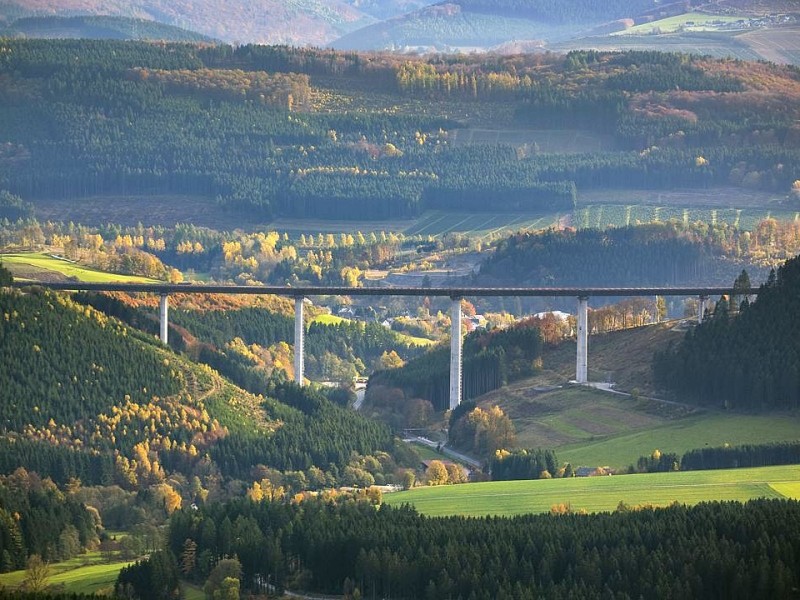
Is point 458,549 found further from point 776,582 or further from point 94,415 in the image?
point 94,415

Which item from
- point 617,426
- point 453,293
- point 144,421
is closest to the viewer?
point 144,421

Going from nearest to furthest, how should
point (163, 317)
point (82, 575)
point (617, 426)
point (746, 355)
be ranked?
point (82, 575)
point (617, 426)
point (746, 355)
point (163, 317)

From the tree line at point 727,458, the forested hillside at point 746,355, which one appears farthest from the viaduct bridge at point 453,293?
the tree line at point 727,458

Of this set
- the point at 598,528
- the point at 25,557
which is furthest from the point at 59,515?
the point at 598,528

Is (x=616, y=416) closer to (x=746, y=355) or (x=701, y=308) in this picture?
(x=746, y=355)

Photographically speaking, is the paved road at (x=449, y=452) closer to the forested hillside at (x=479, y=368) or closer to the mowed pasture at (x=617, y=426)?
the mowed pasture at (x=617, y=426)

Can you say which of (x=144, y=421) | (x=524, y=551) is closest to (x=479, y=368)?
(x=144, y=421)
